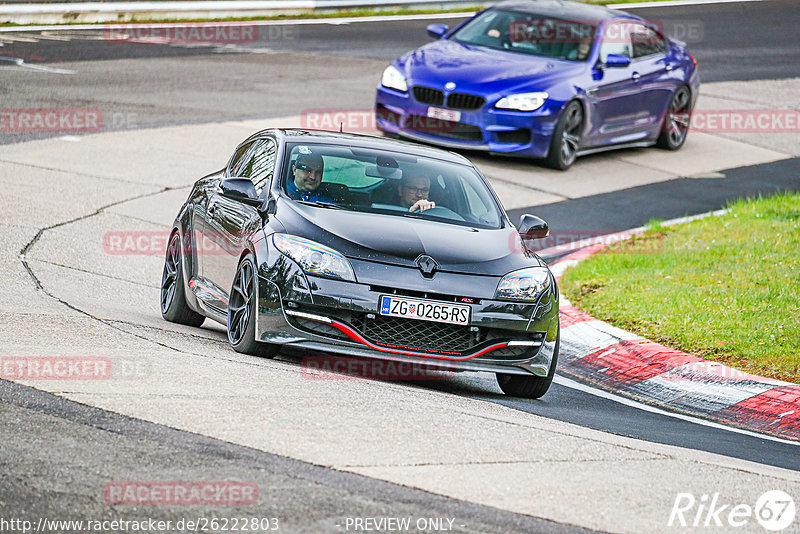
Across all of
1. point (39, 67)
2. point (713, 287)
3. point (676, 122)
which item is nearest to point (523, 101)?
point (676, 122)

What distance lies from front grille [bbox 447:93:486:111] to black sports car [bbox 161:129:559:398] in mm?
6967

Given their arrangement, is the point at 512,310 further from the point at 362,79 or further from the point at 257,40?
the point at 257,40

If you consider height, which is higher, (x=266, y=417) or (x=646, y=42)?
(x=646, y=42)

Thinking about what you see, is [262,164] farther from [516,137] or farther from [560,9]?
[560,9]

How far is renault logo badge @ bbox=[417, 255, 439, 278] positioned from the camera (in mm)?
7785

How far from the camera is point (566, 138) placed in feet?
55.8

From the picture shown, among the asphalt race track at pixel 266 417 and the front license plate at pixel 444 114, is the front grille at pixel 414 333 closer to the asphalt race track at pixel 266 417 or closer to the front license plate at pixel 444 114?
the asphalt race track at pixel 266 417

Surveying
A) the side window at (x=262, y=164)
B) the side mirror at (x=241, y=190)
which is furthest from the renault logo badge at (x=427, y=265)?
the side window at (x=262, y=164)

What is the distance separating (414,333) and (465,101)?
8.92 meters

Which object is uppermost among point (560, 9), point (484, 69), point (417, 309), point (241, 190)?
point (560, 9)

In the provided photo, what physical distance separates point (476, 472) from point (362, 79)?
16.9m

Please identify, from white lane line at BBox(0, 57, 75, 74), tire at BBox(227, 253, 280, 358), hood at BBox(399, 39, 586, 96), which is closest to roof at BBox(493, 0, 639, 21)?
hood at BBox(399, 39, 586, 96)

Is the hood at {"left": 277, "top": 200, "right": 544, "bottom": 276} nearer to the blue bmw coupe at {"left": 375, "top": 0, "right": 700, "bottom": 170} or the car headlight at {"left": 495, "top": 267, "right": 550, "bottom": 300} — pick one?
the car headlight at {"left": 495, "top": 267, "right": 550, "bottom": 300}

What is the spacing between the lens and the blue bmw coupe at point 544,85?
16.4m
